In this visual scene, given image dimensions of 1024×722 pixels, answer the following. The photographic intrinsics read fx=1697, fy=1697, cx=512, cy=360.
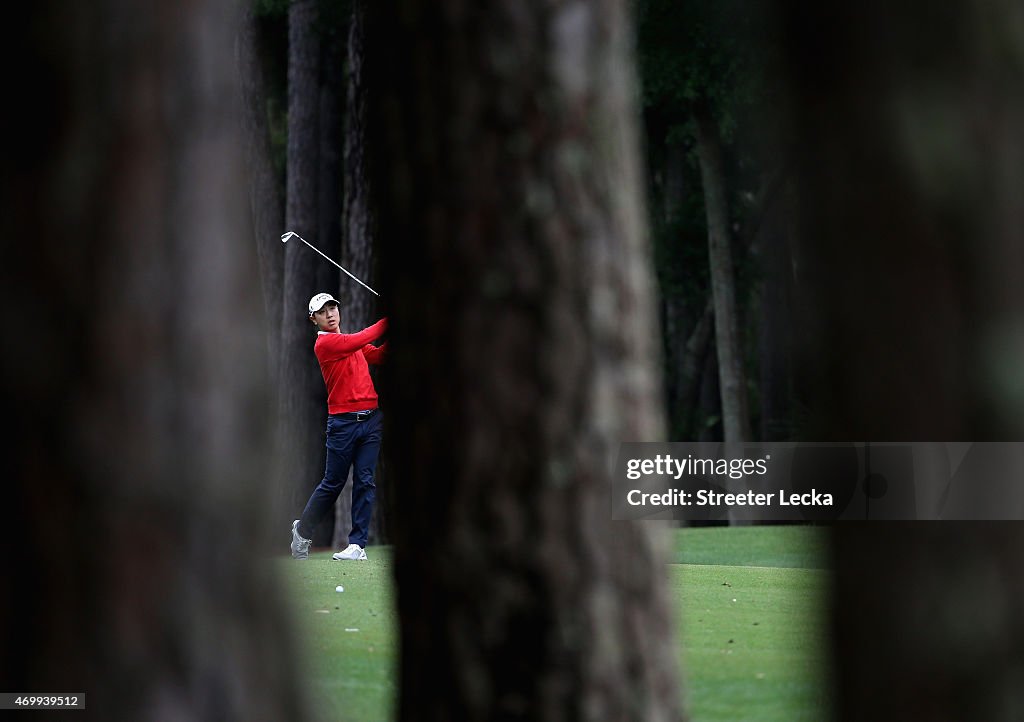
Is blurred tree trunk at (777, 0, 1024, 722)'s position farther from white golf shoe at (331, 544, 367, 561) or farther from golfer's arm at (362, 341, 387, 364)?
white golf shoe at (331, 544, 367, 561)

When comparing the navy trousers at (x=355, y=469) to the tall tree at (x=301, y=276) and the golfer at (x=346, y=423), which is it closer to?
the golfer at (x=346, y=423)

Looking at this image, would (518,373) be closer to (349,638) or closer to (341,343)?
(349,638)

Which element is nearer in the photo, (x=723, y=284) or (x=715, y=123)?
(x=715, y=123)

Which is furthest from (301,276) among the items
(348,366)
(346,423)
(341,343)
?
(341,343)

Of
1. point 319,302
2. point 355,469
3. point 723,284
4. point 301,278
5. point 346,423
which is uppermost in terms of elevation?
point 301,278

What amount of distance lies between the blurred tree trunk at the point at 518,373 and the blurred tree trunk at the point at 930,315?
1.03m

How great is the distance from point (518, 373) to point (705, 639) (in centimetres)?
388

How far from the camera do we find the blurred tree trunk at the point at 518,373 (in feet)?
14.4

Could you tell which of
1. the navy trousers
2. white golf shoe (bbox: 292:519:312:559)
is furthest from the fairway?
white golf shoe (bbox: 292:519:312:559)

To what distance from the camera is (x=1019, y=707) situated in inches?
135

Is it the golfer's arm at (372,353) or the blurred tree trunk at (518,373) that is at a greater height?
the golfer's arm at (372,353)

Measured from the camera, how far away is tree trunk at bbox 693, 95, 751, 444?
75.7ft

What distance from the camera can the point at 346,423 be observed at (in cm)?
1291

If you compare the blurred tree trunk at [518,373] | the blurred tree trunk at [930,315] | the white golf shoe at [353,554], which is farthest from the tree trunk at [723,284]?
the blurred tree trunk at [930,315]
